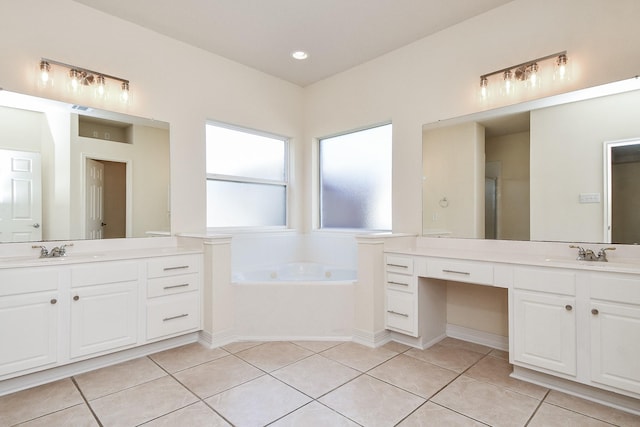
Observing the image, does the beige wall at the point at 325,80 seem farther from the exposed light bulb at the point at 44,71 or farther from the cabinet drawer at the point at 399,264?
the cabinet drawer at the point at 399,264

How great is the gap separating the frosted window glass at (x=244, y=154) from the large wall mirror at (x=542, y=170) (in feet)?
6.29

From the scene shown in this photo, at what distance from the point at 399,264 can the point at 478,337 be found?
920mm

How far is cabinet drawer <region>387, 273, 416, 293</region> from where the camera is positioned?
2670mm

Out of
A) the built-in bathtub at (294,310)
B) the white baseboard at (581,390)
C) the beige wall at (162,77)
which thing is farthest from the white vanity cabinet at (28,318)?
the white baseboard at (581,390)

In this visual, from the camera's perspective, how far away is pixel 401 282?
2.73m

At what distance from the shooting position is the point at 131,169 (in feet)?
9.23

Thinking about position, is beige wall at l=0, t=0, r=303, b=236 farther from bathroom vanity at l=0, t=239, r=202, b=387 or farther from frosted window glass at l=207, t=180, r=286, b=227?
bathroom vanity at l=0, t=239, r=202, b=387

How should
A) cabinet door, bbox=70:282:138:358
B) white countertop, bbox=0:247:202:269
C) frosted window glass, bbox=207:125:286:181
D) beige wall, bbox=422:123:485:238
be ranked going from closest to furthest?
white countertop, bbox=0:247:202:269 < cabinet door, bbox=70:282:138:358 < beige wall, bbox=422:123:485:238 < frosted window glass, bbox=207:125:286:181

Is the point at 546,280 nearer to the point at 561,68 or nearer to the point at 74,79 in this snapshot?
the point at 561,68

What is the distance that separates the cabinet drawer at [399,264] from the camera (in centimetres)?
268

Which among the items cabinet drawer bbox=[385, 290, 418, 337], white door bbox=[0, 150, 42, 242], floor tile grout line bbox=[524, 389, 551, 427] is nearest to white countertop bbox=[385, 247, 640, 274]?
cabinet drawer bbox=[385, 290, 418, 337]

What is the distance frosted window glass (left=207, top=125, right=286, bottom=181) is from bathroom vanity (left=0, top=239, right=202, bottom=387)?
1.22 m

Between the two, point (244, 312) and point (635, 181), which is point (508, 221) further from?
point (244, 312)

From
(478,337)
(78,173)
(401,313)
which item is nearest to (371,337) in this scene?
(401,313)
